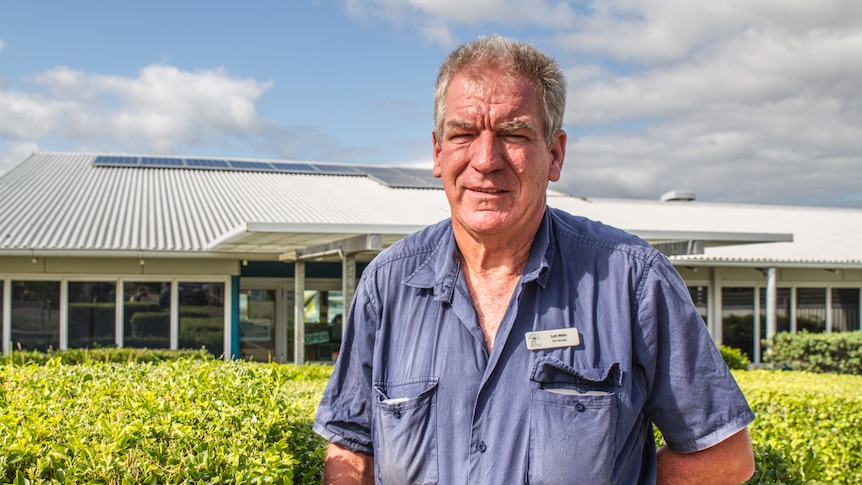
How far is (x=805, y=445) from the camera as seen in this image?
5.60 m

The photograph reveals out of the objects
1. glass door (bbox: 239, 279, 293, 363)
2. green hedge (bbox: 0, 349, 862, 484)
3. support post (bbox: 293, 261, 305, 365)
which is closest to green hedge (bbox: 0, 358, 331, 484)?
green hedge (bbox: 0, 349, 862, 484)

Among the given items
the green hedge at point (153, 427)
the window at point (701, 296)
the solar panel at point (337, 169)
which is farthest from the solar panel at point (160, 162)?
the green hedge at point (153, 427)

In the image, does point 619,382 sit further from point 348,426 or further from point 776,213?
point 776,213

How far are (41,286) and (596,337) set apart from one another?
13719 millimetres

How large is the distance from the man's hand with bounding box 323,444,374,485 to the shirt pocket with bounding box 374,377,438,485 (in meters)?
0.15

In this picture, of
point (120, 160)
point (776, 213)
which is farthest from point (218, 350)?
point (776, 213)

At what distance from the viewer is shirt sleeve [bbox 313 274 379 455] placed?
234cm

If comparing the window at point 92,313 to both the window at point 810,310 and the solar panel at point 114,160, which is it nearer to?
the solar panel at point 114,160

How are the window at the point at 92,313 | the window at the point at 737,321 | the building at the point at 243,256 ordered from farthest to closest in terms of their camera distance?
1. the window at the point at 737,321
2. the window at the point at 92,313
3. the building at the point at 243,256

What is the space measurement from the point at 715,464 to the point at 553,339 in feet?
1.84

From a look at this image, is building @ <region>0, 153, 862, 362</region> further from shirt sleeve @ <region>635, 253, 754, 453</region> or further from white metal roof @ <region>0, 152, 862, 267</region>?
shirt sleeve @ <region>635, 253, 754, 453</region>

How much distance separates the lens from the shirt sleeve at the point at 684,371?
205 cm

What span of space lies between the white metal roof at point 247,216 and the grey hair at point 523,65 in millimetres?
7902

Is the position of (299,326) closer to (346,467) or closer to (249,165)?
(249,165)
